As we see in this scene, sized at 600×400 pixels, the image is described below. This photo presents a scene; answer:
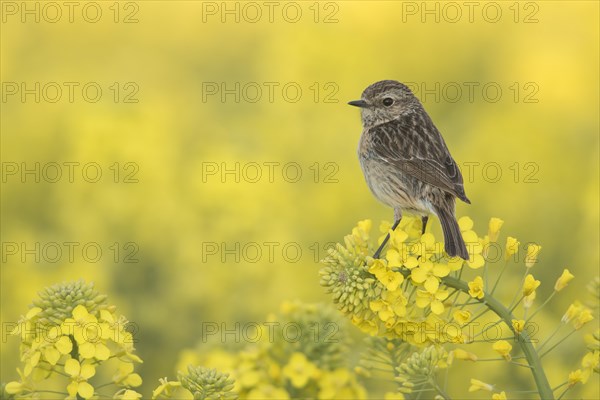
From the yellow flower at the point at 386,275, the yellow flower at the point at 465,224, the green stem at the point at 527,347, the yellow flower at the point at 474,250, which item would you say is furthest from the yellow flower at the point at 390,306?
the yellow flower at the point at 465,224

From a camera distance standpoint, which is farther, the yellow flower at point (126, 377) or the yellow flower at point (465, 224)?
the yellow flower at point (465, 224)

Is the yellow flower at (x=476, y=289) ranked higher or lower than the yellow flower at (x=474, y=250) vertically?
lower

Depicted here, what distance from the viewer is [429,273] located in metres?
3.43

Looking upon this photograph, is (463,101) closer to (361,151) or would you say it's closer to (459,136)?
(459,136)

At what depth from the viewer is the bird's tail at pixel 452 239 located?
353 cm

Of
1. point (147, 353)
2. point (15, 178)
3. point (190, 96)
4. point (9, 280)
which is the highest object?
point (190, 96)

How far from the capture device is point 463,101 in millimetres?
10414

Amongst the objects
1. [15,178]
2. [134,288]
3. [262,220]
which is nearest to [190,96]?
[15,178]

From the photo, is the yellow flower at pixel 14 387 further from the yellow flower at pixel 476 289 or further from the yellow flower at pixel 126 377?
→ the yellow flower at pixel 476 289

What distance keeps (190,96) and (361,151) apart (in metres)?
6.71

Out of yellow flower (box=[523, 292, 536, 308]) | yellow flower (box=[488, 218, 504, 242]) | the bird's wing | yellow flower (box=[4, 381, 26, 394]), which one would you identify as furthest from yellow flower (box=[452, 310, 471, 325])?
yellow flower (box=[4, 381, 26, 394])

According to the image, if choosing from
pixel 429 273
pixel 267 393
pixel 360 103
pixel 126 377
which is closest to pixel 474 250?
pixel 429 273

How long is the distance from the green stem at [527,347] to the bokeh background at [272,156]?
170 cm

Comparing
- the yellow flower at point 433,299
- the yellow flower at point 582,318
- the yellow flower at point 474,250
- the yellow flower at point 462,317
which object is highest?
the yellow flower at point 474,250
